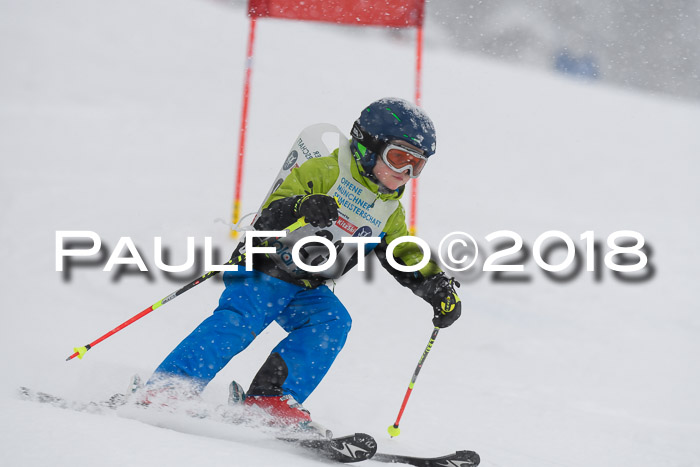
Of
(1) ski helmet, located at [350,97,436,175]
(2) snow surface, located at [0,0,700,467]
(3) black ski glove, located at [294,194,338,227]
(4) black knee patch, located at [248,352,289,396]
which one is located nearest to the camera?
(3) black ski glove, located at [294,194,338,227]

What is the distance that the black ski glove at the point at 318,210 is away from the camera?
302 centimetres

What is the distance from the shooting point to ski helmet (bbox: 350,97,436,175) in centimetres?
328

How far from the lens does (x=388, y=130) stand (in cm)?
329

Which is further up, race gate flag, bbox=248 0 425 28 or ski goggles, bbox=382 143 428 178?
race gate flag, bbox=248 0 425 28

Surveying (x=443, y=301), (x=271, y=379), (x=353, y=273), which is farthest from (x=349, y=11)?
(x=271, y=379)

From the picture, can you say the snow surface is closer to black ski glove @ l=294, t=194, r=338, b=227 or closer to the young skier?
the young skier

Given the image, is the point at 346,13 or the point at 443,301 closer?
the point at 443,301

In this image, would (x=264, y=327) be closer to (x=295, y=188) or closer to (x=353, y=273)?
(x=295, y=188)

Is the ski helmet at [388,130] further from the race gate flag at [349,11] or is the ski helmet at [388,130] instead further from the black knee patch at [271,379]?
the race gate flag at [349,11]

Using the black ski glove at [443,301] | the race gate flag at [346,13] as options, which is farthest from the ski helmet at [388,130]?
the race gate flag at [346,13]

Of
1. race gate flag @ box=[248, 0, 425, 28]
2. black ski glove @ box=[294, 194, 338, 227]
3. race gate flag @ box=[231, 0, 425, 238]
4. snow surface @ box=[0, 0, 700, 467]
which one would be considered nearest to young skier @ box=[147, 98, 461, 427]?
black ski glove @ box=[294, 194, 338, 227]

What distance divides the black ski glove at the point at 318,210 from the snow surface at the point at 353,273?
2.97ft

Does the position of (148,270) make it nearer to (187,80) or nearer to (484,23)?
(187,80)

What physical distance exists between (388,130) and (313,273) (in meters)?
0.75
